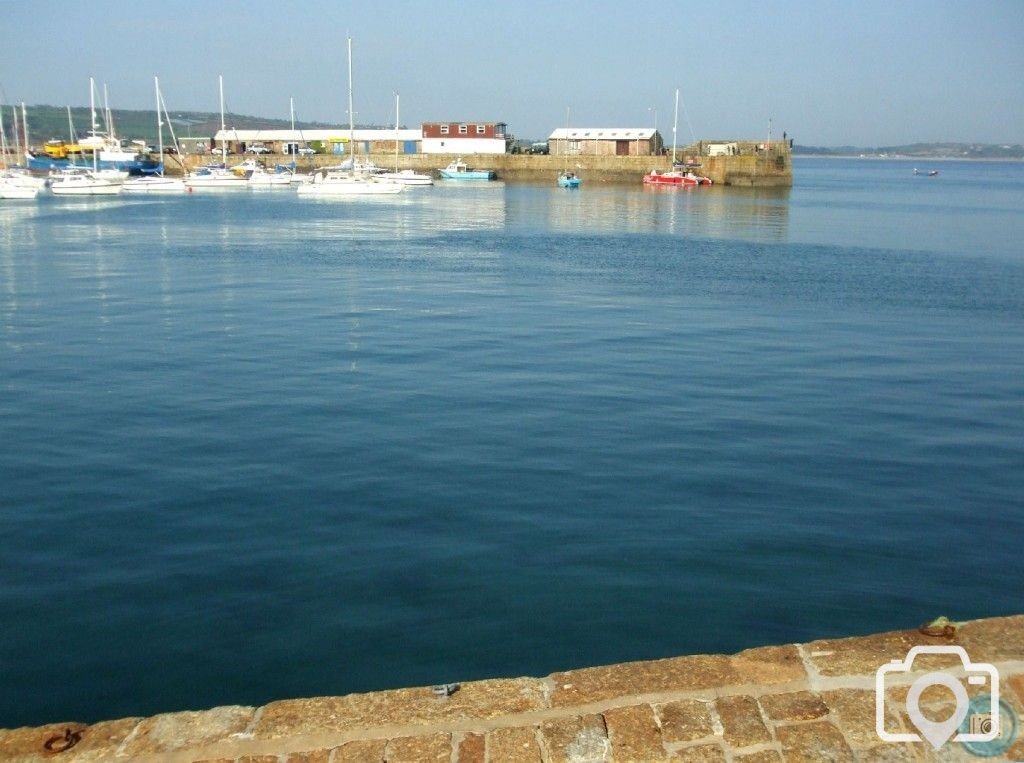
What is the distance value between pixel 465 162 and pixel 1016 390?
90.7m

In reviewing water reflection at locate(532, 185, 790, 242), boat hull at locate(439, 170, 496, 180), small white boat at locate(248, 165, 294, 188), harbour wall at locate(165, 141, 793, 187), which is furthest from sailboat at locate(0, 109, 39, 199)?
boat hull at locate(439, 170, 496, 180)

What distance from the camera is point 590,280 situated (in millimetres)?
27266

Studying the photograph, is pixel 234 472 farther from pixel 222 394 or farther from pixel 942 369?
pixel 942 369

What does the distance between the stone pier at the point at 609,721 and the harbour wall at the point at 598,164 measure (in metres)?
85.6

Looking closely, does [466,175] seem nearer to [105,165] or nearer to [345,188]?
[345,188]

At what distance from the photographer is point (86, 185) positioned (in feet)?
225

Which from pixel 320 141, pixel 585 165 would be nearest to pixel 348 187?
pixel 585 165

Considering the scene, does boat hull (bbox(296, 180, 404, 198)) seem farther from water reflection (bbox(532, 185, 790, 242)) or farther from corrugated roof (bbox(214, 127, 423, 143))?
corrugated roof (bbox(214, 127, 423, 143))

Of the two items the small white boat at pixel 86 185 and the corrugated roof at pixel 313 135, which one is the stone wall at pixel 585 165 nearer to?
the corrugated roof at pixel 313 135

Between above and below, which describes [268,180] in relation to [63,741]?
above

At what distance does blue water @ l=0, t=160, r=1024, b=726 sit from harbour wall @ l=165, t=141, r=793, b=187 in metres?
65.3

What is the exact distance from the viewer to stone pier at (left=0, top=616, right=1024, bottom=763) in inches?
179

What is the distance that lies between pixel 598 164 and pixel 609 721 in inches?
3750

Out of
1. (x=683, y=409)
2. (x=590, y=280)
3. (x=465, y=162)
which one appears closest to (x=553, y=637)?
(x=683, y=409)
